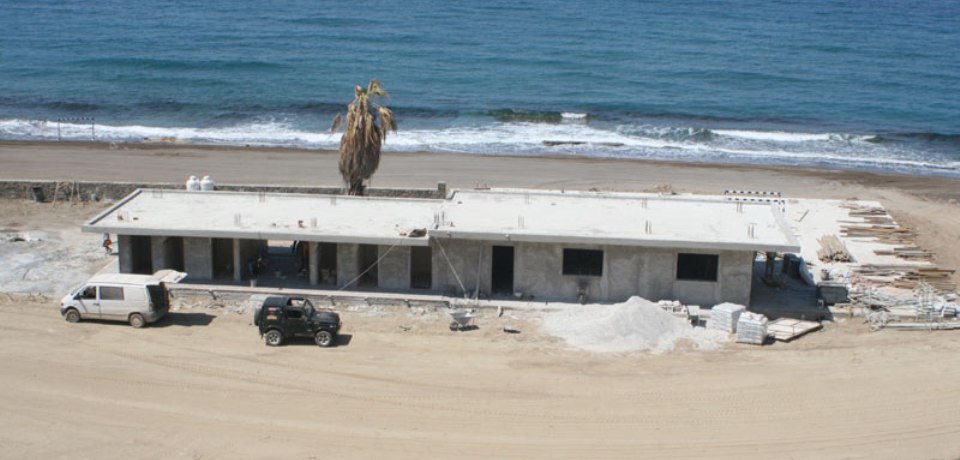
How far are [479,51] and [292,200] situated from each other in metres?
54.3

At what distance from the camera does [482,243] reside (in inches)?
1255

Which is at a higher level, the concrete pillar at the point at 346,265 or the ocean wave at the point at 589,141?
the ocean wave at the point at 589,141

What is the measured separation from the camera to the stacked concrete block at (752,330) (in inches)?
1151

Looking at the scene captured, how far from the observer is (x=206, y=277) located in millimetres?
33406

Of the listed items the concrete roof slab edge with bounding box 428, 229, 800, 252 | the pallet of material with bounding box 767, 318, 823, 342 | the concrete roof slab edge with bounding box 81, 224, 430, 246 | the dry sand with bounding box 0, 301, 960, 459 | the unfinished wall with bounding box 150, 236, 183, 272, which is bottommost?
the dry sand with bounding box 0, 301, 960, 459

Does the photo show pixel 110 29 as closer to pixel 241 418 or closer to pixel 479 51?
pixel 479 51

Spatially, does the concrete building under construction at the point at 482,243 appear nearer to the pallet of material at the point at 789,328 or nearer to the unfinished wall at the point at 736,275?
the unfinished wall at the point at 736,275

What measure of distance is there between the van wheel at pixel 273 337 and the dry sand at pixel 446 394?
421 millimetres

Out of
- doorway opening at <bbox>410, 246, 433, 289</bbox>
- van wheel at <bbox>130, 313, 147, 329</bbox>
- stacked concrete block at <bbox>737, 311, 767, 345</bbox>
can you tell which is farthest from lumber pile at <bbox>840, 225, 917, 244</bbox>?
van wheel at <bbox>130, 313, 147, 329</bbox>

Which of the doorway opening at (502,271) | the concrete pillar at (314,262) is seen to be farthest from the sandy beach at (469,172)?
the doorway opening at (502,271)

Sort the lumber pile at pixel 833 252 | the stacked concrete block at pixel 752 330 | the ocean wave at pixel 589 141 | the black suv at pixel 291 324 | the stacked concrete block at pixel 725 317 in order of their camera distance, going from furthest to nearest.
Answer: the ocean wave at pixel 589 141 → the lumber pile at pixel 833 252 → the stacked concrete block at pixel 725 317 → the stacked concrete block at pixel 752 330 → the black suv at pixel 291 324

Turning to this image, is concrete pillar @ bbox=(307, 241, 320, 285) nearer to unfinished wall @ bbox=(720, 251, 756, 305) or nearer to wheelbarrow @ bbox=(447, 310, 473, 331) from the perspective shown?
wheelbarrow @ bbox=(447, 310, 473, 331)

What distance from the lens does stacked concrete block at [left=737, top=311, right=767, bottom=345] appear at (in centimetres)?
2923

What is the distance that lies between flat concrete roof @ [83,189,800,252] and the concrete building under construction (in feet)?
0.15
